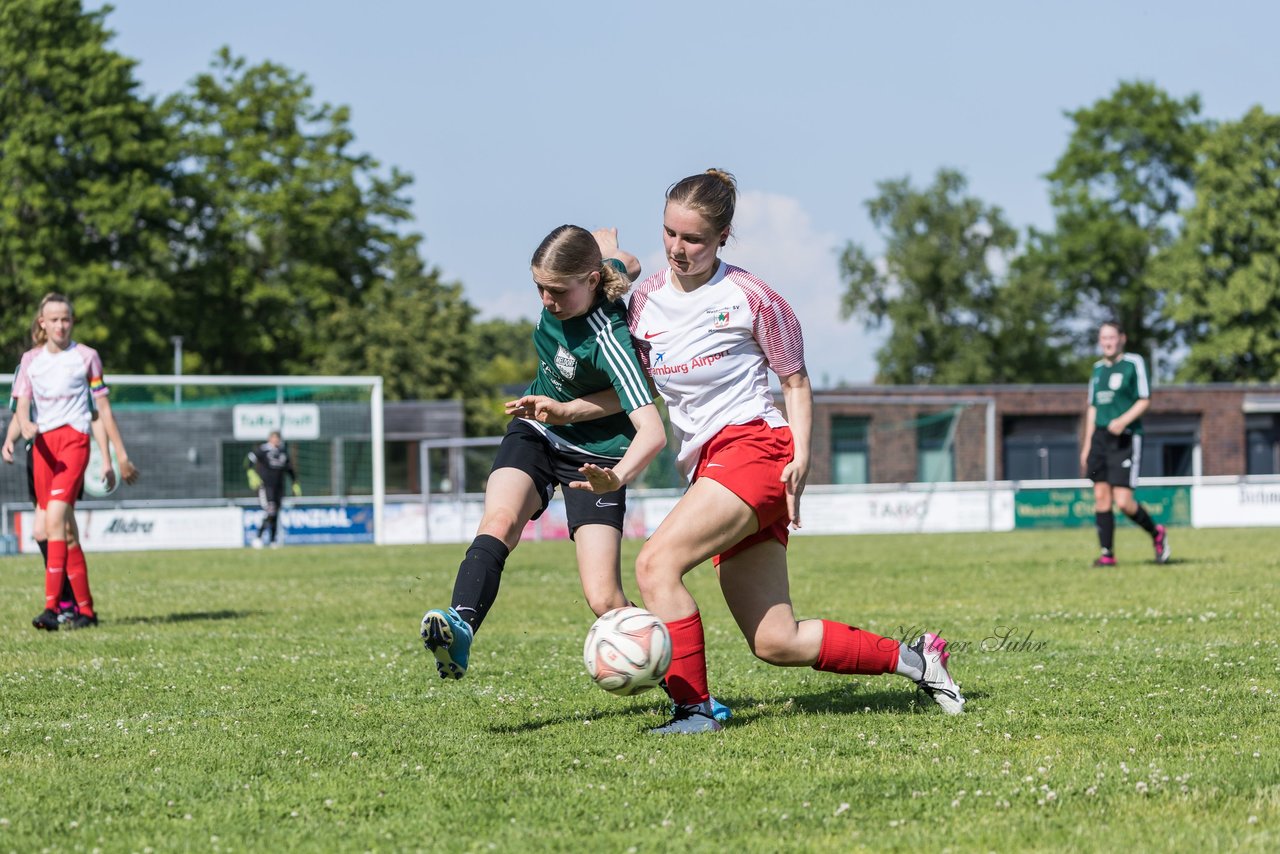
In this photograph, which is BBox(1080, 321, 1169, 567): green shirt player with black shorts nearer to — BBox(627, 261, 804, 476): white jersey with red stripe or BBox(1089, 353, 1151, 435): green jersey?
BBox(1089, 353, 1151, 435): green jersey

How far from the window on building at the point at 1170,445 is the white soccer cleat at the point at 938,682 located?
4804 centimetres

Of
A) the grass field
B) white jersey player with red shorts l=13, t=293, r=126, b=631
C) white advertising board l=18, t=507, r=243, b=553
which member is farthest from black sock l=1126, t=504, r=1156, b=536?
white advertising board l=18, t=507, r=243, b=553

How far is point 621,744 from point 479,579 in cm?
88

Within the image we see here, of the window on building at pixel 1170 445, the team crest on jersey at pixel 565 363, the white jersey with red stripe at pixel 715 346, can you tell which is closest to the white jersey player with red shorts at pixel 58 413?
the team crest on jersey at pixel 565 363

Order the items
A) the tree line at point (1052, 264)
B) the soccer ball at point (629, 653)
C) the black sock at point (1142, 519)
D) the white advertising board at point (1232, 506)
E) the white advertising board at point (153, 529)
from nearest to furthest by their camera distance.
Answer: the soccer ball at point (629, 653), the black sock at point (1142, 519), the white advertising board at point (153, 529), the white advertising board at point (1232, 506), the tree line at point (1052, 264)

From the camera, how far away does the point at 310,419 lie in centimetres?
3059

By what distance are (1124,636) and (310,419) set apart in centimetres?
2405

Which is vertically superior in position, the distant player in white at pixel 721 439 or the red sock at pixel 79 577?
the distant player in white at pixel 721 439

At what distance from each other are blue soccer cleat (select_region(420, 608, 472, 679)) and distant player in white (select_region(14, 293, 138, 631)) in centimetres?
543

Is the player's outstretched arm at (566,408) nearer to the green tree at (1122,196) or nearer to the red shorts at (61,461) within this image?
the red shorts at (61,461)

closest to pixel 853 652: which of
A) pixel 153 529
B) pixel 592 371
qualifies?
pixel 592 371

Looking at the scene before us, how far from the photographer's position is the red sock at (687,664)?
216 inches

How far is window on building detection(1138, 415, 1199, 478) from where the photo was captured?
51312mm

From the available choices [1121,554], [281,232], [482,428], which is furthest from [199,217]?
[1121,554]
